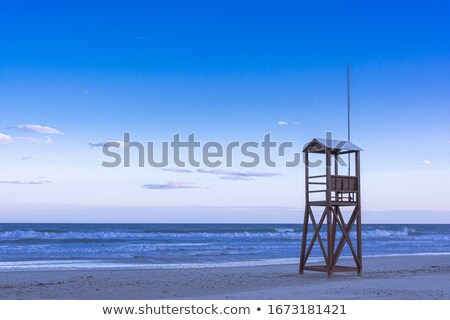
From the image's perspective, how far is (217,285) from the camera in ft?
58.1

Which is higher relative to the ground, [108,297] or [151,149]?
[151,149]

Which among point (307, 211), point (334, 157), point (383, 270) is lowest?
point (383, 270)

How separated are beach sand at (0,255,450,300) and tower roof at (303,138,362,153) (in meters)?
4.30

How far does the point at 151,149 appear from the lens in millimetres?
26250

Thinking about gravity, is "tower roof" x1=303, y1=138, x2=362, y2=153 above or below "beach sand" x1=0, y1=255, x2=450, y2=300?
above

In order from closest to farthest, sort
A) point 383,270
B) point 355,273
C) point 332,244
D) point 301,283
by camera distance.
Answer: point 301,283, point 332,244, point 355,273, point 383,270

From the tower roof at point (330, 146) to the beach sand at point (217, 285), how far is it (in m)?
4.30

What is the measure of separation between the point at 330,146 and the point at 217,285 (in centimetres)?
583

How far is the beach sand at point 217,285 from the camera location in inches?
595

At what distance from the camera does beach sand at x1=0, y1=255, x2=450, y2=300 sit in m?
15.1
